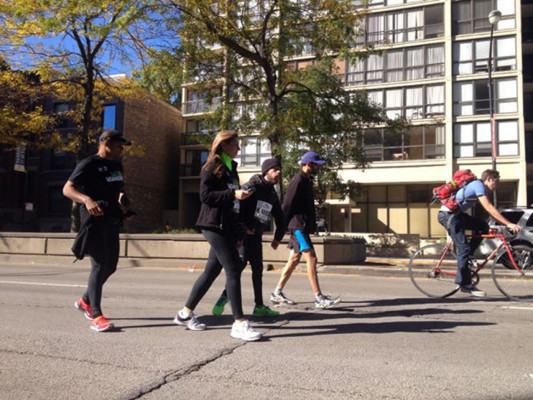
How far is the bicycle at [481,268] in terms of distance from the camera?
20.8 ft

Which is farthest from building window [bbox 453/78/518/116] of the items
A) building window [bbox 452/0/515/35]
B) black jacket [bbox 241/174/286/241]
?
black jacket [bbox 241/174/286/241]

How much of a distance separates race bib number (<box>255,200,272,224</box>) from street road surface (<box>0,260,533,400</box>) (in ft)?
3.64

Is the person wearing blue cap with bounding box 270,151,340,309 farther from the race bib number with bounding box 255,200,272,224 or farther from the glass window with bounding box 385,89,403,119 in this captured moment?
the glass window with bounding box 385,89,403,119

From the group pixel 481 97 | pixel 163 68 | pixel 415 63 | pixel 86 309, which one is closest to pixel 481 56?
pixel 481 97

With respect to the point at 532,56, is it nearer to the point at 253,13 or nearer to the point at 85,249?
the point at 253,13

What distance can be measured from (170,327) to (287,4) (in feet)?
38.6

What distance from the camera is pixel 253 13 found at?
14.5 m

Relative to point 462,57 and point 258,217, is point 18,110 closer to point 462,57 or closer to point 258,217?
point 258,217

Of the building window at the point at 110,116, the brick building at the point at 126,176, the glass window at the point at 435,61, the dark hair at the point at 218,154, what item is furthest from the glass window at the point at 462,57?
the dark hair at the point at 218,154

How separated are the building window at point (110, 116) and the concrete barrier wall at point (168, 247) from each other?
1659 centimetres

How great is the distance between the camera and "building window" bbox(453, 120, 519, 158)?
26.7 meters

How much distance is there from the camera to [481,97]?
2734 centimetres

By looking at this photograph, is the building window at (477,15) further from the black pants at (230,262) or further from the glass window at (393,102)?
the black pants at (230,262)

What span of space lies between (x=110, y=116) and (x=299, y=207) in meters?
26.9
